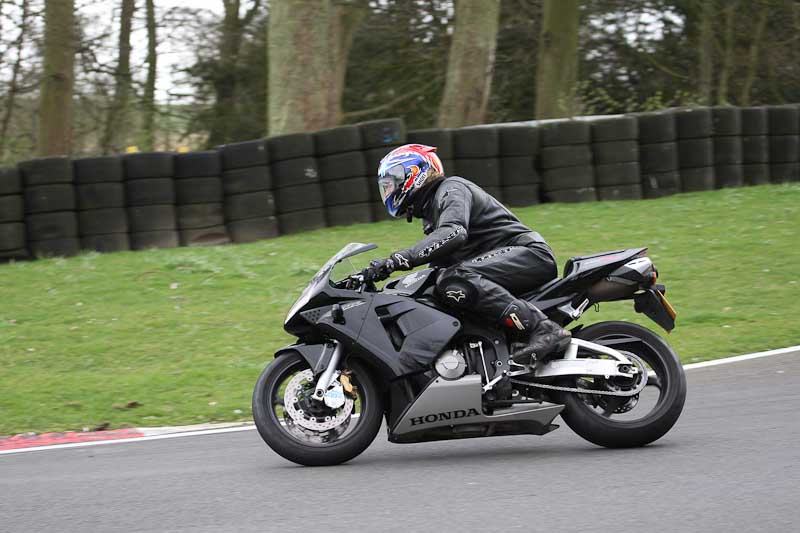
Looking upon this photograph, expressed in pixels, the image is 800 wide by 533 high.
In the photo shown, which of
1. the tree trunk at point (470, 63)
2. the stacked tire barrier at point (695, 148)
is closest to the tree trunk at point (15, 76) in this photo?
the tree trunk at point (470, 63)

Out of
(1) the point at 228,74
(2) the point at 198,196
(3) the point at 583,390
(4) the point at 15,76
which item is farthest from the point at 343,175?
(1) the point at 228,74

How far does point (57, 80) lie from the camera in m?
16.3

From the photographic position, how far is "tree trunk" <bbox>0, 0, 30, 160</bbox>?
16547mm

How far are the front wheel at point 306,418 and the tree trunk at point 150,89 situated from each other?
43.6 ft

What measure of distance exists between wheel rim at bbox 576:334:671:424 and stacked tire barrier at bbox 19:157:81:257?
850cm

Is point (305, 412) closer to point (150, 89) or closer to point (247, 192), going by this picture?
point (247, 192)

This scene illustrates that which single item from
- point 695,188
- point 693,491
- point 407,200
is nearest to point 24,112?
point 695,188

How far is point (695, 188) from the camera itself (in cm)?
1517

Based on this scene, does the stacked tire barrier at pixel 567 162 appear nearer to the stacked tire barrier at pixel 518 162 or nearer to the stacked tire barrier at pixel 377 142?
the stacked tire barrier at pixel 518 162

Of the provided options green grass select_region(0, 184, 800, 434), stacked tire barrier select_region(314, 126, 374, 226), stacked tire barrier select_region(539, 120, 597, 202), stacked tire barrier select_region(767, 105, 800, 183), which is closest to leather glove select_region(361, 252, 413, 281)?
green grass select_region(0, 184, 800, 434)

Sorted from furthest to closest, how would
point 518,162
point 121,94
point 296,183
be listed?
point 121,94
point 518,162
point 296,183

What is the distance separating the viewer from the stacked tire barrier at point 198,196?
42.4ft

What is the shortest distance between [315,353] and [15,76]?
13.9 meters

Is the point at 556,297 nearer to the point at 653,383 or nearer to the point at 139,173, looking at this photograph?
the point at 653,383
